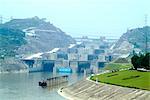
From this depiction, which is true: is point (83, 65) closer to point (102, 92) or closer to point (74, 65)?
point (74, 65)

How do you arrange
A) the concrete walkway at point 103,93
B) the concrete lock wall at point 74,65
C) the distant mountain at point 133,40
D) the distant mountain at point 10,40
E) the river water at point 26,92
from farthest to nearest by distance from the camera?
the distant mountain at point 133,40 → the distant mountain at point 10,40 → the concrete lock wall at point 74,65 → the river water at point 26,92 → the concrete walkway at point 103,93

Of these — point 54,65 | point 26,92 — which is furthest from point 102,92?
point 54,65

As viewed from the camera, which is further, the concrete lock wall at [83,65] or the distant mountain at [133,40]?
the distant mountain at [133,40]

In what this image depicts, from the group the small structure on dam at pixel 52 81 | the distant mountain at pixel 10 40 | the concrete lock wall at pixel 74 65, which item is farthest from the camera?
the distant mountain at pixel 10 40

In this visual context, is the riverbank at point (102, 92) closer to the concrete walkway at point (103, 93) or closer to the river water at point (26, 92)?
the concrete walkway at point (103, 93)

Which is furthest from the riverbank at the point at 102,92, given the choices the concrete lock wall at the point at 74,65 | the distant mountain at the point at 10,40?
the distant mountain at the point at 10,40

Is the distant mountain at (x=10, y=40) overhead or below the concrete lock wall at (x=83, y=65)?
overhead

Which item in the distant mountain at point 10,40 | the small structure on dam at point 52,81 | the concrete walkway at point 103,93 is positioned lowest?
the small structure on dam at point 52,81
